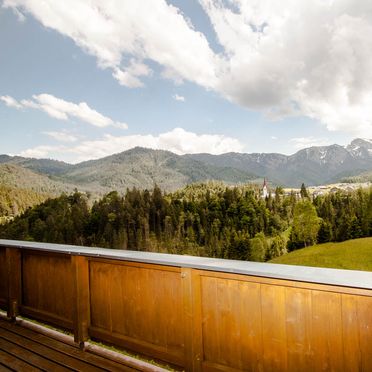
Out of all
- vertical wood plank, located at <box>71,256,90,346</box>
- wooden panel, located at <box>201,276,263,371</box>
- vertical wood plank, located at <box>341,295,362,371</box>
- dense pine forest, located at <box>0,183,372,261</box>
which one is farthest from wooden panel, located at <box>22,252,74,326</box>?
dense pine forest, located at <box>0,183,372,261</box>

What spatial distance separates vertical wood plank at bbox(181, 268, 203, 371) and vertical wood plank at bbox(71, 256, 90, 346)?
1.33m

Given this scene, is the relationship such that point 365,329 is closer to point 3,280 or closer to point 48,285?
Result: point 48,285

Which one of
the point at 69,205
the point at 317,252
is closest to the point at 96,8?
the point at 317,252

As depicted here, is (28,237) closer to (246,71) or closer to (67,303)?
(246,71)

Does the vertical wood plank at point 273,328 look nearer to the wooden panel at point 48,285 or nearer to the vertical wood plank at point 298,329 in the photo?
the vertical wood plank at point 298,329

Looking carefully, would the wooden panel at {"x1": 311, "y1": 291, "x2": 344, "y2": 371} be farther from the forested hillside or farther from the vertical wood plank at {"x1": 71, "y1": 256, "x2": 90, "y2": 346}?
the forested hillside

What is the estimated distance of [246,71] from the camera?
6419 cm

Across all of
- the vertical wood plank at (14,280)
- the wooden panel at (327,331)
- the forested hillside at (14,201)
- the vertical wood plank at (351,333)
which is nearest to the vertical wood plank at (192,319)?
the wooden panel at (327,331)

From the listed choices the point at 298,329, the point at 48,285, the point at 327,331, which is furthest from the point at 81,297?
the point at 327,331

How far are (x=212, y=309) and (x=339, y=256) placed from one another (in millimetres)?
67158

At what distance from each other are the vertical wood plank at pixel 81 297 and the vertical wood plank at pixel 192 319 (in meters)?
1.33

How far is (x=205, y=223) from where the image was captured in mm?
100500

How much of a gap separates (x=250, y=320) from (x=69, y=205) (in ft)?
360

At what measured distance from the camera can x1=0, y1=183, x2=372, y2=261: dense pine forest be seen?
7875 centimetres
